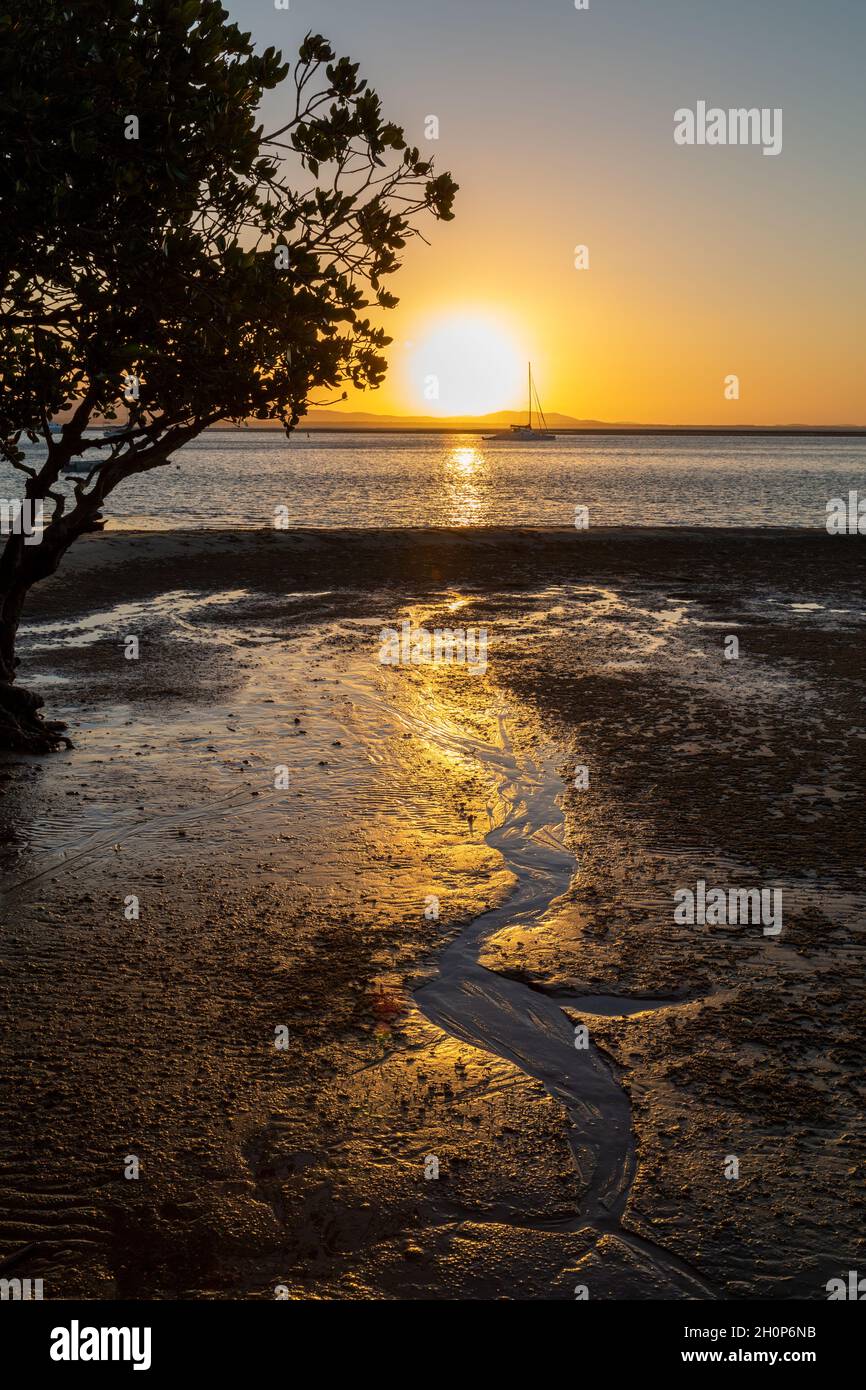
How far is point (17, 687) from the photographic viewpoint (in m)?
12.3

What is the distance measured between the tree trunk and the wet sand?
51 centimetres

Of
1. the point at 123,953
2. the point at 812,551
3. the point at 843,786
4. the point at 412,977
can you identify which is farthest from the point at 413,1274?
the point at 812,551

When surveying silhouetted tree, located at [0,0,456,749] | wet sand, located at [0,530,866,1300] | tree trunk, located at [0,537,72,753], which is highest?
silhouetted tree, located at [0,0,456,749]

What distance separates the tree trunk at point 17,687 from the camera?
1182 cm

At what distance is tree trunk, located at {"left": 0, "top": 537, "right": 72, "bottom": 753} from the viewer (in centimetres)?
1182

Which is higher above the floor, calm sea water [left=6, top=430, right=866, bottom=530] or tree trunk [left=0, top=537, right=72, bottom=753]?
calm sea water [left=6, top=430, right=866, bottom=530]

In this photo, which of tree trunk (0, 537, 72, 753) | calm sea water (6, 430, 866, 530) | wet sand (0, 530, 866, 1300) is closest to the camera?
wet sand (0, 530, 866, 1300)

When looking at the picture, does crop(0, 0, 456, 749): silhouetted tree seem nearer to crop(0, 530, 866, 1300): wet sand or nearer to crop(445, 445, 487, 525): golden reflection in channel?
crop(0, 530, 866, 1300): wet sand

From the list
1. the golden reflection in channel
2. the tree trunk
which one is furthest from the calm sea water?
the tree trunk

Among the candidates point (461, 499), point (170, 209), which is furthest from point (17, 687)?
point (461, 499)

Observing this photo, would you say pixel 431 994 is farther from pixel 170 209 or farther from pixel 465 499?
pixel 465 499

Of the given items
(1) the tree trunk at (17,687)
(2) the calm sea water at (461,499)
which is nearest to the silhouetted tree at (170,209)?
(1) the tree trunk at (17,687)

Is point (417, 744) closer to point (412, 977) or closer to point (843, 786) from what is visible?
point (843, 786)

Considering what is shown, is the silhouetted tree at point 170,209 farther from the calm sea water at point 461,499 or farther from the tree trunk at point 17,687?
the calm sea water at point 461,499
